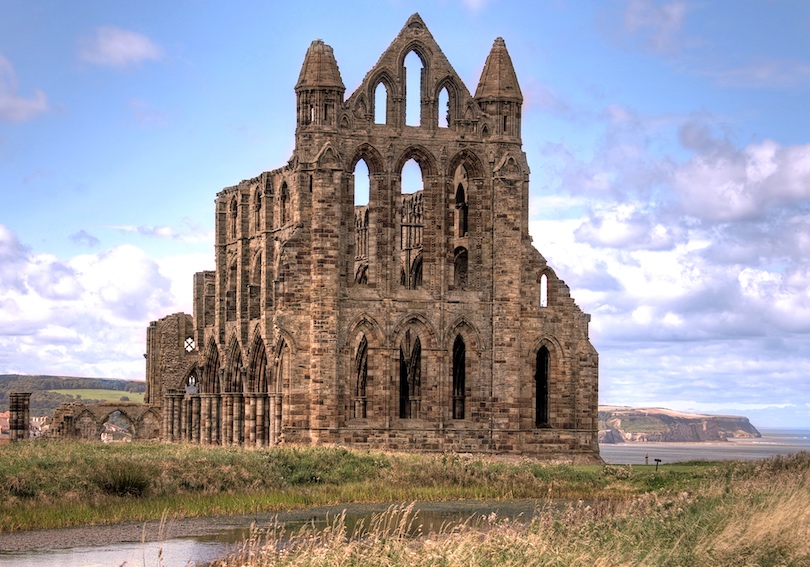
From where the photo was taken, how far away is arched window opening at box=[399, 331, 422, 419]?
59062 mm

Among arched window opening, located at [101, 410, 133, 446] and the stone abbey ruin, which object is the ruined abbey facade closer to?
the stone abbey ruin

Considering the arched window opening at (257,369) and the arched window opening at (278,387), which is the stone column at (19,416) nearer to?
the arched window opening at (257,369)

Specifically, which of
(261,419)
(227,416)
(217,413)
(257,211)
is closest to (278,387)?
(261,419)

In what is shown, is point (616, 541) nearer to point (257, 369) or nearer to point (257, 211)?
point (257, 369)

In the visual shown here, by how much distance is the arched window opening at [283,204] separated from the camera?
65.0 meters

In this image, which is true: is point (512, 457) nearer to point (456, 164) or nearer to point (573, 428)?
point (573, 428)

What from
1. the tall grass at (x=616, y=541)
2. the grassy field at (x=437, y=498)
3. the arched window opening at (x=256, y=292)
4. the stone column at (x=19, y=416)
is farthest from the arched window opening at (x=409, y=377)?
the tall grass at (x=616, y=541)

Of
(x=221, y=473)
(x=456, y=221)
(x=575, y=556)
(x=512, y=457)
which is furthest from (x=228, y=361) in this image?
(x=575, y=556)

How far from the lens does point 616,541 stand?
2655cm

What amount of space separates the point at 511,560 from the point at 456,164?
36.1 metres

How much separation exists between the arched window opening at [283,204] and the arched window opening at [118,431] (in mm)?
11361

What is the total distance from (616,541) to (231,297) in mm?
47826

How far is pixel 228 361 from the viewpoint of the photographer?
69.8 meters

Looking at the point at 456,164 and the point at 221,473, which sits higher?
the point at 456,164
